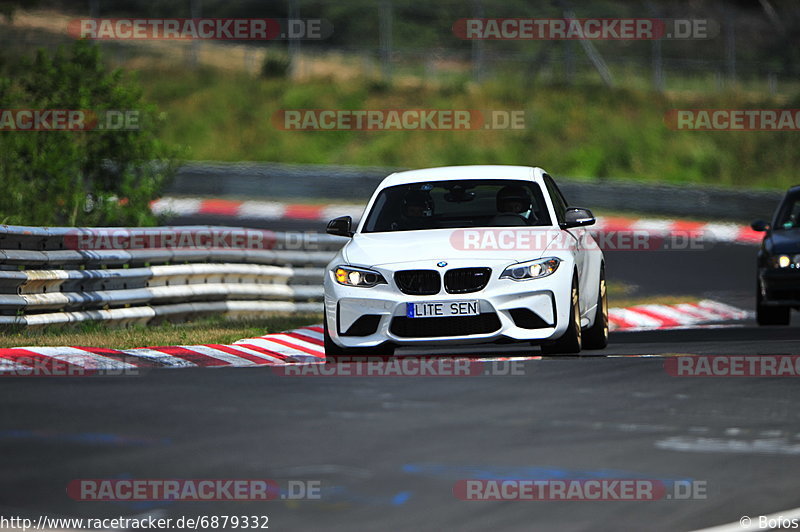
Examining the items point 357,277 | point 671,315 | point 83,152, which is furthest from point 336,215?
point 357,277

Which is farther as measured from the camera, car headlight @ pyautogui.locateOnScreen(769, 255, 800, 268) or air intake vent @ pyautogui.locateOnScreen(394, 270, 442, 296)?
car headlight @ pyautogui.locateOnScreen(769, 255, 800, 268)

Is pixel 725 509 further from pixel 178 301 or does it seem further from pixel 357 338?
pixel 178 301

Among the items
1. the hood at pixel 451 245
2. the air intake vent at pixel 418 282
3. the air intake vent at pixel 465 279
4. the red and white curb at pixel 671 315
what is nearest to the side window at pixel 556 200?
the hood at pixel 451 245

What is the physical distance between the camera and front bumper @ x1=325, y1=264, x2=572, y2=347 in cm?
1098

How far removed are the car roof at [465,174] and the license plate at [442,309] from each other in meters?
1.67

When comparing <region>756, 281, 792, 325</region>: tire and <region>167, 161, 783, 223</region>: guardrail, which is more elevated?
<region>167, 161, 783, 223</region>: guardrail

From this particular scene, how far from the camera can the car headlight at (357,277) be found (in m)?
11.2

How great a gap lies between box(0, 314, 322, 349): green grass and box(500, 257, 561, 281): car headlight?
121 inches

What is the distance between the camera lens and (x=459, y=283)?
11078 mm

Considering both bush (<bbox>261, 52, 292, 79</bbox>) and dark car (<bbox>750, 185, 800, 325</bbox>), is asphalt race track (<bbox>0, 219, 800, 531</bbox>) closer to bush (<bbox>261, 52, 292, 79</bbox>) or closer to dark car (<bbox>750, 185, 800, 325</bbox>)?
dark car (<bbox>750, 185, 800, 325</bbox>)

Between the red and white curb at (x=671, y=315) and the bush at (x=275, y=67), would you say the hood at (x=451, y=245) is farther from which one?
the bush at (x=275, y=67)

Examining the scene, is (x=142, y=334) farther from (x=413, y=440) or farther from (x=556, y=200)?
(x=413, y=440)

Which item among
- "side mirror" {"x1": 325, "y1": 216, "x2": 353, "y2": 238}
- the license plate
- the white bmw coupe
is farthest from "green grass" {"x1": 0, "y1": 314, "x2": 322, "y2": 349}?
the license plate

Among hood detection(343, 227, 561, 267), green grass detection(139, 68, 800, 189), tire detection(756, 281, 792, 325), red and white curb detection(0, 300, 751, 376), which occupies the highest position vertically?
green grass detection(139, 68, 800, 189)
